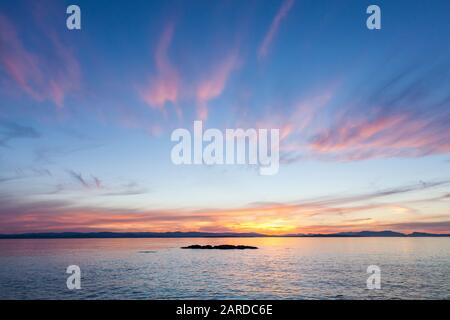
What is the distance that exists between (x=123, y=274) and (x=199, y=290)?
19.5 metres

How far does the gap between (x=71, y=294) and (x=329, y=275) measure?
37.3m

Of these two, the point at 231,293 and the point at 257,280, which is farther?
the point at 257,280
